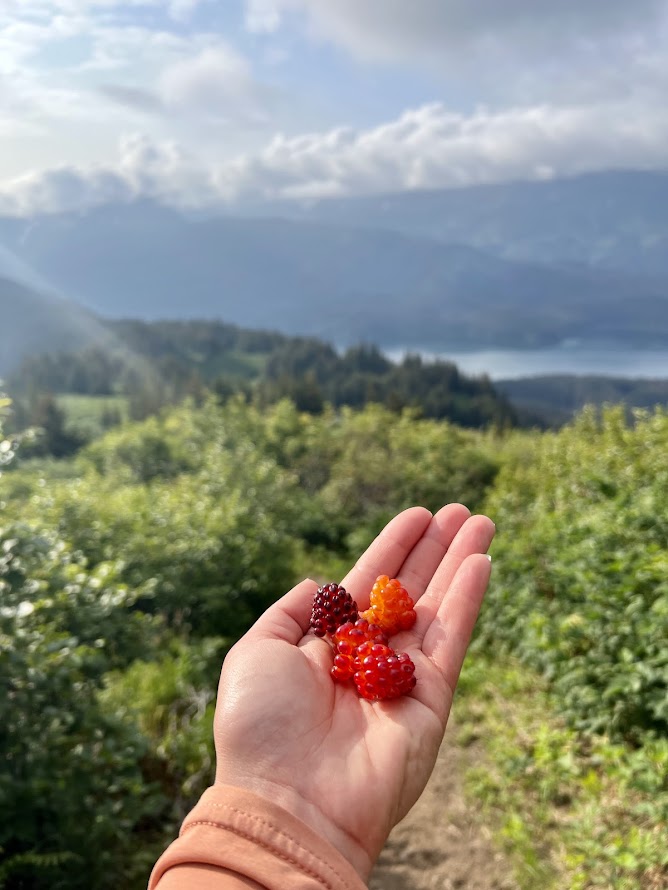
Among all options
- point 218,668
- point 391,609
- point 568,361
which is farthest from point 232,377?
point 568,361

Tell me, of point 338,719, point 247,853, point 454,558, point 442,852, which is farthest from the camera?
point 442,852

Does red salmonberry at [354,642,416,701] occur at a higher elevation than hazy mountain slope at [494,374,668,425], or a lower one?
higher

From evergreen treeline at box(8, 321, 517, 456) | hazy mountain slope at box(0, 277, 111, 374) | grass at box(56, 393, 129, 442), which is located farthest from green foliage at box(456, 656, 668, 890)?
hazy mountain slope at box(0, 277, 111, 374)

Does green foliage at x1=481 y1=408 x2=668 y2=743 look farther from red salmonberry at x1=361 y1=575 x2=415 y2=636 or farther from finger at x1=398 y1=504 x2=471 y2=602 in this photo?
red salmonberry at x1=361 y1=575 x2=415 y2=636

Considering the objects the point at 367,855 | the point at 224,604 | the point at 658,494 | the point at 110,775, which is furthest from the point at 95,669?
the point at 224,604

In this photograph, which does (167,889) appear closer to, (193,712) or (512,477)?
(193,712)

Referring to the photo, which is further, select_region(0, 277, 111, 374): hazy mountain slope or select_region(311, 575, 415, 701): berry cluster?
select_region(0, 277, 111, 374): hazy mountain slope

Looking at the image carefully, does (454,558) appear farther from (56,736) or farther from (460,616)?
(56,736)
